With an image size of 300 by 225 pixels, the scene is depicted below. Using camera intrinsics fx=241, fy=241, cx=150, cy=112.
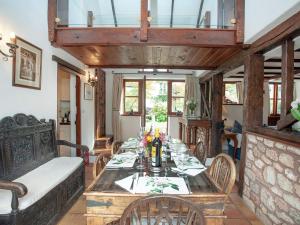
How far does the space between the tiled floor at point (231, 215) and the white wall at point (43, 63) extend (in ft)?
4.46

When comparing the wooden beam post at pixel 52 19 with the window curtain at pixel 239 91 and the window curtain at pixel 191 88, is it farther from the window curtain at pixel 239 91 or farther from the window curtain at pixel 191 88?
the window curtain at pixel 239 91

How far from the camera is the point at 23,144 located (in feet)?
9.27

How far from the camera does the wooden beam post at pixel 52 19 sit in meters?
3.53

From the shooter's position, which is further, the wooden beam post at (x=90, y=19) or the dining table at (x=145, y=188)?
the wooden beam post at (x=90, y=19)

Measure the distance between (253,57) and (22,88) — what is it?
3.07 meters

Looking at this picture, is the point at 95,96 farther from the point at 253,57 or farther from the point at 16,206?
the point at 16,206

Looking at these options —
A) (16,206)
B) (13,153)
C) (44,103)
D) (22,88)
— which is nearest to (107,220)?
(16,206)

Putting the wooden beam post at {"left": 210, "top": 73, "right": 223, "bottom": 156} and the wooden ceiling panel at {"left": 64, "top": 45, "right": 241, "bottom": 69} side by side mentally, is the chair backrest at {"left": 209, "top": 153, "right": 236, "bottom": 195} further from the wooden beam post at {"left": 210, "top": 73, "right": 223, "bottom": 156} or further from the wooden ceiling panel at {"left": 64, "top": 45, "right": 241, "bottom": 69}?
the wooden beam post at {"left": 210, "top": 73, "right": 223, "bottom": 156}

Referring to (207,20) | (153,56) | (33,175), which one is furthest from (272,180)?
(153,56)

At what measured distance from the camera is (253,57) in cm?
334

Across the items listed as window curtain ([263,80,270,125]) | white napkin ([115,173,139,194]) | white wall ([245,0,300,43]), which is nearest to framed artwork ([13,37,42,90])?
white napkin ([115,173,139,194])

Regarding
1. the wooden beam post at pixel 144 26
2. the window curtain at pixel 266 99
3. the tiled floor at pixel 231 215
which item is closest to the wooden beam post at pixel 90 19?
the wooden beam post at pixel 144 26

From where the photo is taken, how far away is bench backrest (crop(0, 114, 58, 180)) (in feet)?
8.17

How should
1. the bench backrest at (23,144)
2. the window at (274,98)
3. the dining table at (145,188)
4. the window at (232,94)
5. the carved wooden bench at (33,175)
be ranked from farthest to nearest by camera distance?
the window at (274,98)
the window at (232,94)
the bench backrest at (23,144)
the carved wooden bench at (33,175)
the dining table at (145,188)
